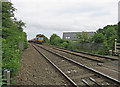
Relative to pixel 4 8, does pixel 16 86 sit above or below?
below

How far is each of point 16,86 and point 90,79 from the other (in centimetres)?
269

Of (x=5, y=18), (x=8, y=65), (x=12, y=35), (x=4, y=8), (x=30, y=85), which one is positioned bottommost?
(x=30, y=85)

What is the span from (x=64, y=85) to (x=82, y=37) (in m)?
19.3

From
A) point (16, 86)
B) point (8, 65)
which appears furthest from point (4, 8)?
point (16, 86)

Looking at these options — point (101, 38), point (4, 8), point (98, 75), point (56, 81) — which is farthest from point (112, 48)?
point (4, 8)

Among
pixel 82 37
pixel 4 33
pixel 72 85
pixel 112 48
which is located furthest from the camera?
pixel 82 37

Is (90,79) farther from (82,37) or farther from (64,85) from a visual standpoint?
(82,37)

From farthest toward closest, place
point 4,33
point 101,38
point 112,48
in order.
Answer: point 101,38 < point 112,48 < point 4,33

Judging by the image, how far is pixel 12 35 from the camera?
6809 mm

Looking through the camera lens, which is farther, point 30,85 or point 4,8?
point 4,8

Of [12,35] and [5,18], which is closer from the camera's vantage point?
[5,18]

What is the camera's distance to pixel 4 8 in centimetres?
655

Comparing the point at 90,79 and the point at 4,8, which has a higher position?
the point at 4,8

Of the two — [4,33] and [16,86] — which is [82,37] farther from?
[16,86]
